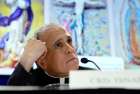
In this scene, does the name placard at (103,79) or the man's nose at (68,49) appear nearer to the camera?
the name placard at (103,79)

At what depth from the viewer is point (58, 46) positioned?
154 cm

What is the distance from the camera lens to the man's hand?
141cm

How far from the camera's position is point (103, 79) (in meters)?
0.73

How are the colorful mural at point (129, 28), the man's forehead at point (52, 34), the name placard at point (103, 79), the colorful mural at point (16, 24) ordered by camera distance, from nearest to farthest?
the name placard at point (103, 79) → the man's forehead at point (52, 34) → the colorful mural at point (16, 24) → the colorful mural at point (129, 28)

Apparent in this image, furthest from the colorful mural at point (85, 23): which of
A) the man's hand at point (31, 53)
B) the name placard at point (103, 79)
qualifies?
the name placard at point (103, 79)

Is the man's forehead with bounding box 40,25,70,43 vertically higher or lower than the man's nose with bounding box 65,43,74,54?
higher

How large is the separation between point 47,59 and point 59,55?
6cm

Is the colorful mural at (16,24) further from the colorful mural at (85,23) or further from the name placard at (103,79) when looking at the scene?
the name placard at (103,79)

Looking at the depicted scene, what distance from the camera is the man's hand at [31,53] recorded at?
1408 millimetres

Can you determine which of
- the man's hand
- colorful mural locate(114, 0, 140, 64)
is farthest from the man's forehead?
colorful mural locate(114, 0, 140, 64)

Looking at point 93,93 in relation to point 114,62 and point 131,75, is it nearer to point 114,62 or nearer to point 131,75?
point 131,75

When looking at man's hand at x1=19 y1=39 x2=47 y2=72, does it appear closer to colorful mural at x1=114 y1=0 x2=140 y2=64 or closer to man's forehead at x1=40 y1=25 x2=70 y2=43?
man's forehead at x1=40 y1=25 x2=70 y2=43

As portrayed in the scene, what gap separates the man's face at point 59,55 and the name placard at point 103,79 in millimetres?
737

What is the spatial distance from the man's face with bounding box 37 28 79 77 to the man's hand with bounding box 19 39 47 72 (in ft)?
0.23
